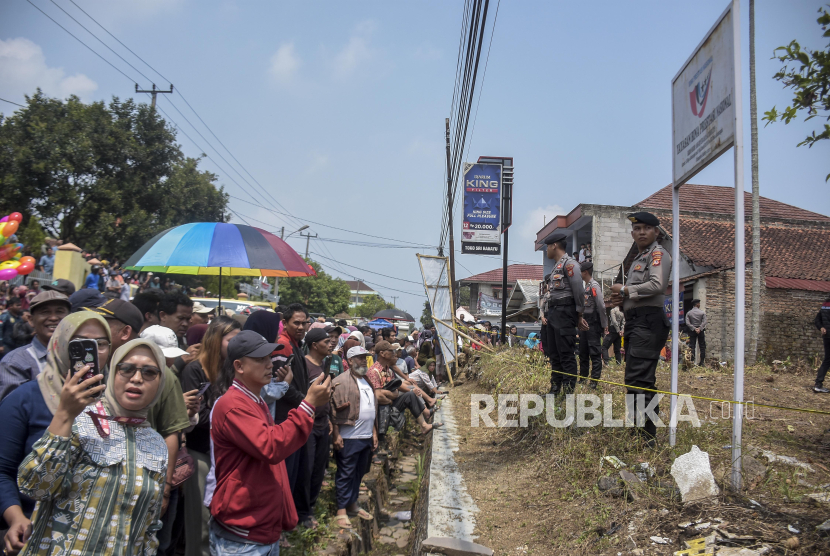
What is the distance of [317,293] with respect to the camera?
57.1 m

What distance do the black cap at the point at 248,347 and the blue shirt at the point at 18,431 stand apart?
0.82 meters

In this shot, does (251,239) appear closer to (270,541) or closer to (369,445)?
(369,445)

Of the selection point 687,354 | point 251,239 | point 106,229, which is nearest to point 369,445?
point 251,239

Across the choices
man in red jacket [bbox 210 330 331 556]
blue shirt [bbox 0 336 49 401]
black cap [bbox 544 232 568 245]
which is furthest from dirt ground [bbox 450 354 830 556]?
blue shirt [bbox 0 336 49 401]

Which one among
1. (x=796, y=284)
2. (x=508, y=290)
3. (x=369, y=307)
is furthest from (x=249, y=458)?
(x=369, y=307)

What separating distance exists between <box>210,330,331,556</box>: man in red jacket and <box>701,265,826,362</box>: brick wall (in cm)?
1635

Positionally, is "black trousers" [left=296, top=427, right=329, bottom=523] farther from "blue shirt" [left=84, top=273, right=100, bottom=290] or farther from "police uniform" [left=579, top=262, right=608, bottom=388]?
"blue shirt" [left=84, top=273, right=100, bottom=290]

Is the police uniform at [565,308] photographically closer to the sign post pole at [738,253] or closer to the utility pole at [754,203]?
the sign post pole at [738,253]

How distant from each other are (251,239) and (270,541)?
3776 millimetres

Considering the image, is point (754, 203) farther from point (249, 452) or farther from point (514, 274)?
point (514, 274)

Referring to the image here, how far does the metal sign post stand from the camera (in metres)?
3.61

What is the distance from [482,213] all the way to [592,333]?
9899 mm

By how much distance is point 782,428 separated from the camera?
16.9ft

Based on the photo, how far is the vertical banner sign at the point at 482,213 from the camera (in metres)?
16.3
